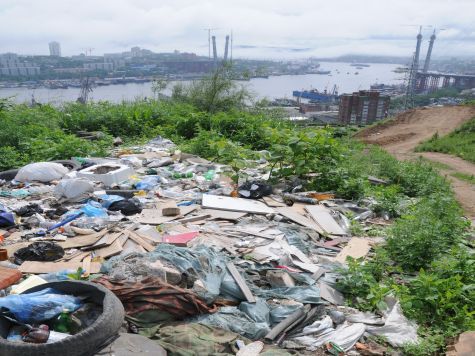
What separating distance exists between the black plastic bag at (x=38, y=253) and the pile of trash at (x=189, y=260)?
11 millimetres

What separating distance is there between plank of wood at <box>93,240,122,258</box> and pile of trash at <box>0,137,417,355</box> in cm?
2

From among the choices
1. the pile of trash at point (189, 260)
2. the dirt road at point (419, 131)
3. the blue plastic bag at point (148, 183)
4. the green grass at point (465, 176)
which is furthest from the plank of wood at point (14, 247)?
the dirt road at point (419, 131)

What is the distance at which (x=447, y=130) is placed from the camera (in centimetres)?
2014

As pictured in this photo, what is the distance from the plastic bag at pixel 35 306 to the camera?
2926 mm

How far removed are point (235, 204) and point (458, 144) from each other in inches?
502

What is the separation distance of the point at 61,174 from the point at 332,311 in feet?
18.1

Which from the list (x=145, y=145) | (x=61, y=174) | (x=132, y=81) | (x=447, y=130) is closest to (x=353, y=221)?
(x=61, y=174)

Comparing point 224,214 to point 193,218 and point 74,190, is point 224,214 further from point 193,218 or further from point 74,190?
point 74,190

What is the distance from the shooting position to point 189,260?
3.88 meters

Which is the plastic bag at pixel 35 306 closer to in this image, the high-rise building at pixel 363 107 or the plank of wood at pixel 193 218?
the plank of wood at pixel 193 218

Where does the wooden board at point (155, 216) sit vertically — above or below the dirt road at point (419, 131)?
above

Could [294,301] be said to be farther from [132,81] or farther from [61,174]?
[132,81]

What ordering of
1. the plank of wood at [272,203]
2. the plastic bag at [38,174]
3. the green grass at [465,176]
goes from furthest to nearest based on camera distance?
Result: the green grass at [465,176], the plastic bag at [38,174], the plank of wood at [272,203]

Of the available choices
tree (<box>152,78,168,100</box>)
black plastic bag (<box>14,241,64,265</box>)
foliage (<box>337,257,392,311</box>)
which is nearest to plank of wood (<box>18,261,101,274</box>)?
black plastic bag (<box>14,241,64,265</box>)
